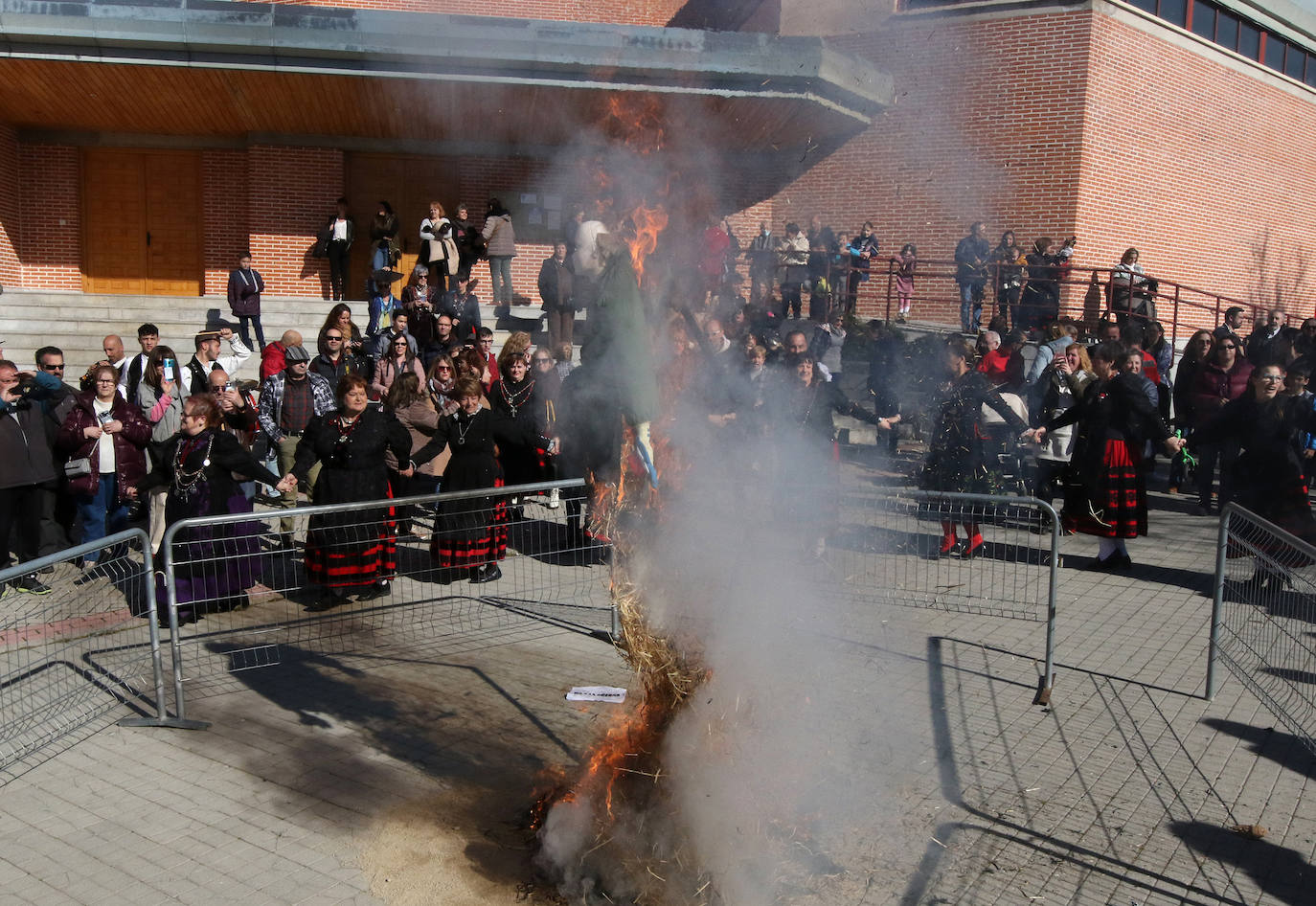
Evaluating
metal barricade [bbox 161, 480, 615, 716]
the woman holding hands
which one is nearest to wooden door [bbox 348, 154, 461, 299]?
metal barricade [bbox 161, 480, 615, 716]

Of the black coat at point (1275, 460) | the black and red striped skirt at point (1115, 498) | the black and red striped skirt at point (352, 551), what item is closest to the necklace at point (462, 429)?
the black and red striped skirt at point (352, 551)

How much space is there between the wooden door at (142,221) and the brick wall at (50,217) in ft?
0.70

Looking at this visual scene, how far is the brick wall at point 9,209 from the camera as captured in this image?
57.3ft

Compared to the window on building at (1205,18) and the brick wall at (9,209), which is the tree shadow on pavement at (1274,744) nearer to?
the window on building at (1205,18)

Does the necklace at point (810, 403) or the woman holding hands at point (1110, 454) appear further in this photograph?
the woman holding hands at point (1110, 454)

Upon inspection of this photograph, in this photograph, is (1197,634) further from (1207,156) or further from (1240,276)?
(1240,276)

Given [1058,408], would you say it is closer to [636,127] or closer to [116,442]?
[636,127]

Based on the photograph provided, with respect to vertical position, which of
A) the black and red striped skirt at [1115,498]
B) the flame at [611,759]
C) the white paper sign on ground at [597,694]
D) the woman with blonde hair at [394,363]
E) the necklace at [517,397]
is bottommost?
the white paper sign on ground at [597,694]

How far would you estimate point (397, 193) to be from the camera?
17.8m

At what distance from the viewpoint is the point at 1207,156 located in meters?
14.6

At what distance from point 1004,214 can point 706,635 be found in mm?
4129

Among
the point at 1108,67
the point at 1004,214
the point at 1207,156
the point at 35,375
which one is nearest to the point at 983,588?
the point at 1004,214

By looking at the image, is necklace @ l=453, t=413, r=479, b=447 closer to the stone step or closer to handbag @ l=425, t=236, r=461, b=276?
handbag @ l=425, t=236, r=461, b=276

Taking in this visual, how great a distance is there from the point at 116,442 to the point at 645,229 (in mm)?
6545
